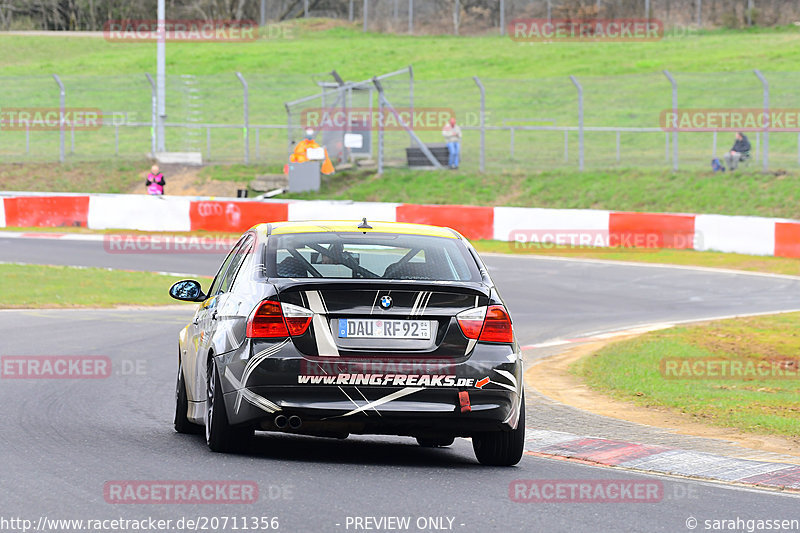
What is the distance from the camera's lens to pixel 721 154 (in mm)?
40938

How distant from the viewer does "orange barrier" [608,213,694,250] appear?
2839 centimetres

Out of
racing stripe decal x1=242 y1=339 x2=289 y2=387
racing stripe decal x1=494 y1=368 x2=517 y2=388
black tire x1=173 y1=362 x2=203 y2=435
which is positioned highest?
racing stripe decal x1=242 y1=339 x2=289 y2=387

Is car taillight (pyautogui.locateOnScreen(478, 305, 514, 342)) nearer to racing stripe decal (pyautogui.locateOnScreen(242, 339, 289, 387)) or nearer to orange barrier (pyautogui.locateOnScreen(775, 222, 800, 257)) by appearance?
racing stripe decal (pyautogui.locateOnScreen(242, 339, 289, 387))

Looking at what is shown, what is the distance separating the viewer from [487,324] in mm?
7621

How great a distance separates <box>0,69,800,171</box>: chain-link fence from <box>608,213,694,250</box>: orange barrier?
395 cm

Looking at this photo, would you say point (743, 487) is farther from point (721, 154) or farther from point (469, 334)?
point (721, 154)

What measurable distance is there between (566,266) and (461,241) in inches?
678

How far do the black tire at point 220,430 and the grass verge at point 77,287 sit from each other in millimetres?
10982

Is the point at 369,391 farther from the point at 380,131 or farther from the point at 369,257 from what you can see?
the point at 380,131

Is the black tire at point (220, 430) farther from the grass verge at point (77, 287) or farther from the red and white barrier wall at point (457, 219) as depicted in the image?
the red and white barrier wall at point (457, 219)

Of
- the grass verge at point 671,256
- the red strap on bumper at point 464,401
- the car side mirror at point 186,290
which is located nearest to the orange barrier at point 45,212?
the grass verge at point 671,256

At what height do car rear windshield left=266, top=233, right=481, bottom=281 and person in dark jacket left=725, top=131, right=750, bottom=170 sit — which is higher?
person in dark jacket left=725, top=131, right=750, bottom=170

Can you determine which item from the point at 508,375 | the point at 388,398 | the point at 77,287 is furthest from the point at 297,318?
the point at 77,287

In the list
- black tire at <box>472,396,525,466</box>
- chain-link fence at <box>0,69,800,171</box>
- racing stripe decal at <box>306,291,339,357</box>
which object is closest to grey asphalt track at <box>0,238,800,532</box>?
black tire at <box>472,396,525,466</box>
